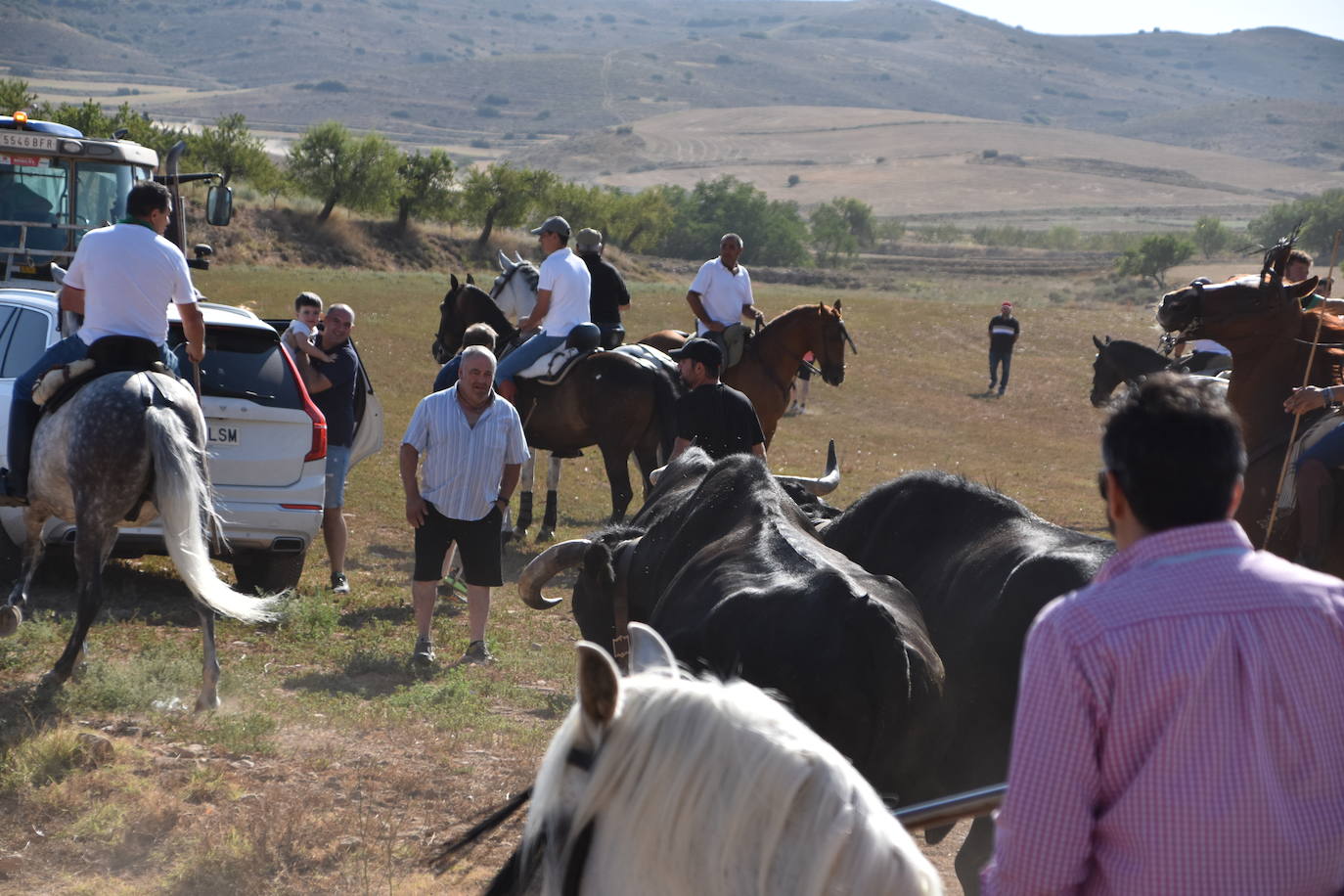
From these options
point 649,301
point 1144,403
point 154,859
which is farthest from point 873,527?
point 649,301

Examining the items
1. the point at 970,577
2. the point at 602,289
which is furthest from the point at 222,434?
the point at 970,577

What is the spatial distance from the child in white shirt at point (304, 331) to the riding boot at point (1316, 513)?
22.6ft

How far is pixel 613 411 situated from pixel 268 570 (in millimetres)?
3656

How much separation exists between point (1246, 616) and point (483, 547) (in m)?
6.58

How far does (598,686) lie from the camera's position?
6.39 ft

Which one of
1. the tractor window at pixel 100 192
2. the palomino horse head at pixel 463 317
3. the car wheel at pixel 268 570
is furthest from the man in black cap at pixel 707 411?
the tractor window at pixel 100 192

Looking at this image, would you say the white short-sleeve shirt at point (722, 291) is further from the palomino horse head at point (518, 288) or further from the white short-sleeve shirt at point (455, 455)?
the white short-sleeve shirt at point (455, 455)

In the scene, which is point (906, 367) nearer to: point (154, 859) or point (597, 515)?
point (597, 515)

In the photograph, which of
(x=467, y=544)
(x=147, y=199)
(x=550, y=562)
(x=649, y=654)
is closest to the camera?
(x=649, y=654)

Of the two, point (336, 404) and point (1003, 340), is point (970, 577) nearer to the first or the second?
point (336, 404)

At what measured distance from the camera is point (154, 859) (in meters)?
5.11

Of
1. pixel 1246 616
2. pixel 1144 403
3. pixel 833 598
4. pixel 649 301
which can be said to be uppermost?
pixel 1144 403

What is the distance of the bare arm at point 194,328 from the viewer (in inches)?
275

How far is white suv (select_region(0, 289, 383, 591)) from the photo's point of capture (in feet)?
28.9
